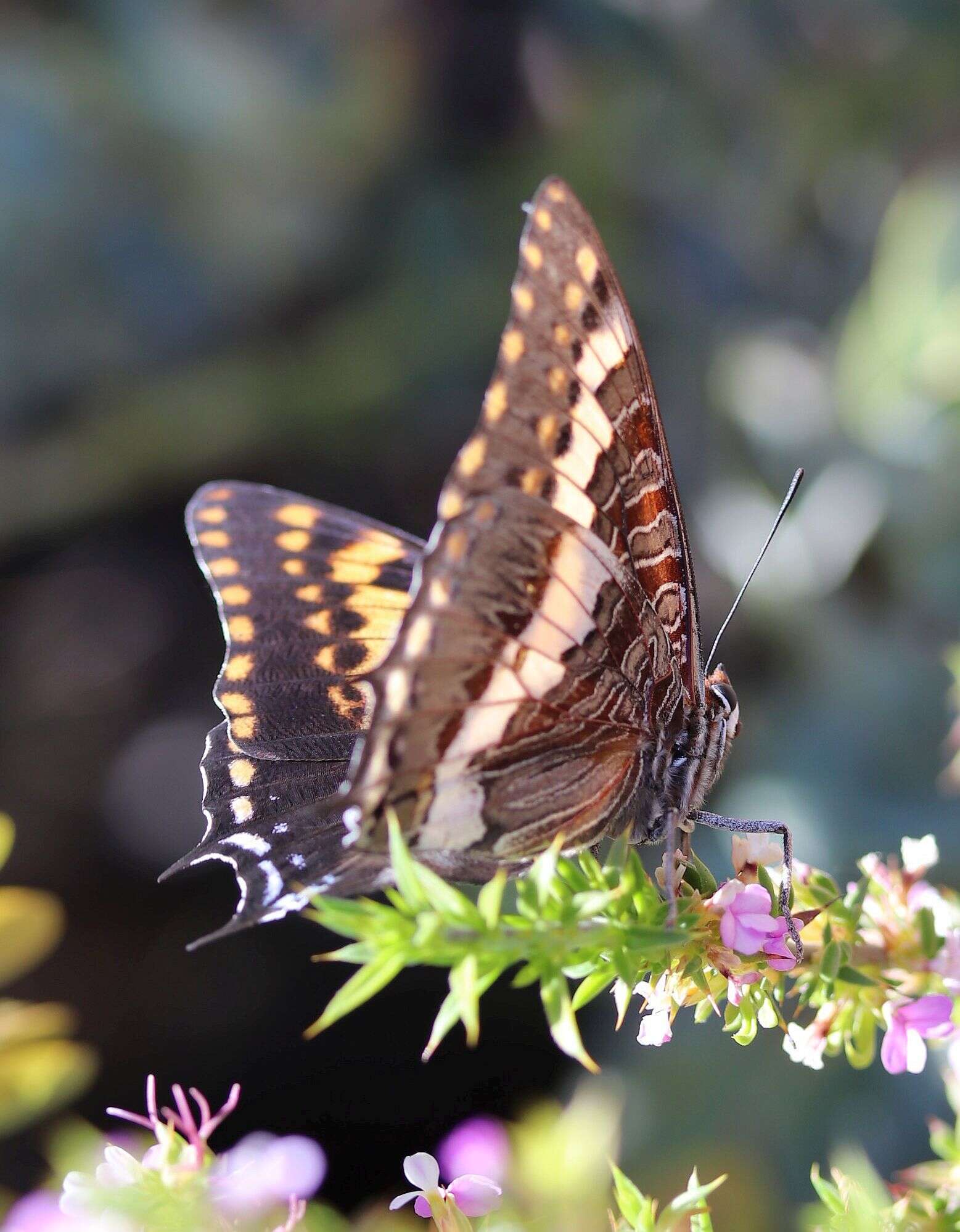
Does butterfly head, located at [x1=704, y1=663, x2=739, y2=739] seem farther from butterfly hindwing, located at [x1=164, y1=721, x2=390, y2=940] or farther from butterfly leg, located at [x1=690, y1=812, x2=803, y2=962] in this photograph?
butterfly hindwing, located at [x1=164, y1=721, x2=390, y2=940]

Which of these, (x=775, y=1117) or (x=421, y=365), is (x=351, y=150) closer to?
(x=421, y=365)

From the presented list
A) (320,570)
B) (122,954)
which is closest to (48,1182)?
(320,570)

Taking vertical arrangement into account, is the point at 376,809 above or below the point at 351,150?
below

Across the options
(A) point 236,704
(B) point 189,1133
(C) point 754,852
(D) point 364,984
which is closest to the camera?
(D) point 364,984

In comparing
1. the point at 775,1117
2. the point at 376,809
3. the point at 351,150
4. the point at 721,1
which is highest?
the point at 721,1

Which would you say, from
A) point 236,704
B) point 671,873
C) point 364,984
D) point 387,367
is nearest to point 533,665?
point 671,873

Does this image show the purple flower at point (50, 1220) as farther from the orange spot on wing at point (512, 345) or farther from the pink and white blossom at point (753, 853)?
the orange spot on wing at point (512, 345)

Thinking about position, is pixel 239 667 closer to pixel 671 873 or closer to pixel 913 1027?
pixel 671 873
